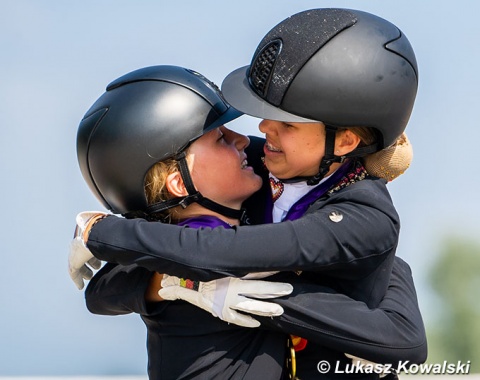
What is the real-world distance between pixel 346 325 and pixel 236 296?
43cm

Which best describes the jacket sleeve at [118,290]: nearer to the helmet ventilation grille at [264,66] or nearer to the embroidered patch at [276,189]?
the embroidered patch at [276,189]

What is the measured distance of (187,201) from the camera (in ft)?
12.5

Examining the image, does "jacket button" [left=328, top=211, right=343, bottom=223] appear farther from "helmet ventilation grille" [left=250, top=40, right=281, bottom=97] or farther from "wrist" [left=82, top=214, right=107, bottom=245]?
"wrist" [left=82, top=214, right=107, bottom=245]

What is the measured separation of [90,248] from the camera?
3.57 metres

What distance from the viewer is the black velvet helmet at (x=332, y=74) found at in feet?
11.8

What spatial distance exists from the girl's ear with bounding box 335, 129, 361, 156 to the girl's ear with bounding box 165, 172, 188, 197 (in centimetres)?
63

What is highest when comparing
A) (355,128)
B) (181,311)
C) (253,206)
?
(355,128)

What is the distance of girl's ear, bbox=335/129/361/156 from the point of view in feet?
12.1

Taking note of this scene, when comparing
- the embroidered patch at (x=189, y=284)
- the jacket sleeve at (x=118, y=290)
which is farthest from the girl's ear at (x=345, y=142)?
the jacket sleeve at (x=118, y=290)

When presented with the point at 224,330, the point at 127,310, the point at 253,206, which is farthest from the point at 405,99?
the point at 127,310

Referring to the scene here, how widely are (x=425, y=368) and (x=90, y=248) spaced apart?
1663mm

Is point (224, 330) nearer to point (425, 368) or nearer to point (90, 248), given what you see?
point (90, 248)

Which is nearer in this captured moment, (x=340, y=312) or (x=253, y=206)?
(x=340, y=312)

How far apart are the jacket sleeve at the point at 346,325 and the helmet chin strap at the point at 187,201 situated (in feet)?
1.63
